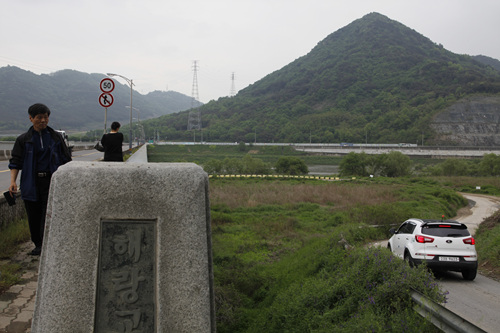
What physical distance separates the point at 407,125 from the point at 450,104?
1360cm

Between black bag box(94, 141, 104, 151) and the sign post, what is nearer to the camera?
black bag box(94, 141, 104, 151)

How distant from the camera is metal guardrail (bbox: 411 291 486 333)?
3520 millimetres

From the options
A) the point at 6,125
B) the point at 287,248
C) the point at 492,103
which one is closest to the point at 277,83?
the point at 492,103

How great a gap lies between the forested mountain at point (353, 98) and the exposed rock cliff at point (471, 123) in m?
2.87

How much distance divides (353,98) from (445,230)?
138 m

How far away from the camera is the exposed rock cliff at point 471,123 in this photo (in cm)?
9856

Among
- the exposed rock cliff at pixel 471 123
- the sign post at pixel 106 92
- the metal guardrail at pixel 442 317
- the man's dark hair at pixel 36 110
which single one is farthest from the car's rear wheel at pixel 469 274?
the exposed rock cliff at pixel 471 123

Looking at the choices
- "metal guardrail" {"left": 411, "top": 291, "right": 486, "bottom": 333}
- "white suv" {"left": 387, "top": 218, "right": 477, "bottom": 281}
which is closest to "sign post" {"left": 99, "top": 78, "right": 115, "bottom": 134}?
"white suv" {"left": 387, "top": 218, "right": 477, "bottom": 281}

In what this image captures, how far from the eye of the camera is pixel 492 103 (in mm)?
109000

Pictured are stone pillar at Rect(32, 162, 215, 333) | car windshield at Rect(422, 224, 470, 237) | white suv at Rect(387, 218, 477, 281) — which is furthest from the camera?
car windshield at Rect(422, 224, 470, 237)

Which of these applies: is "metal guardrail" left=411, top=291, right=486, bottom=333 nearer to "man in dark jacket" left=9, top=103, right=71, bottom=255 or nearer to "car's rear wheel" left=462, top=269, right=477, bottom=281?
"man in dark jacket" left=9, top=103, right=71, bottom=255

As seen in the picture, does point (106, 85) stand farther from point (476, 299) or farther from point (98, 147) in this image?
point (476, 299)

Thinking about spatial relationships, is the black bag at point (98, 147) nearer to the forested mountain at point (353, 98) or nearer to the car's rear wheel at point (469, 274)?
the car's rear wheel at point (469, 274)

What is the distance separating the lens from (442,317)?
3.78 metres
